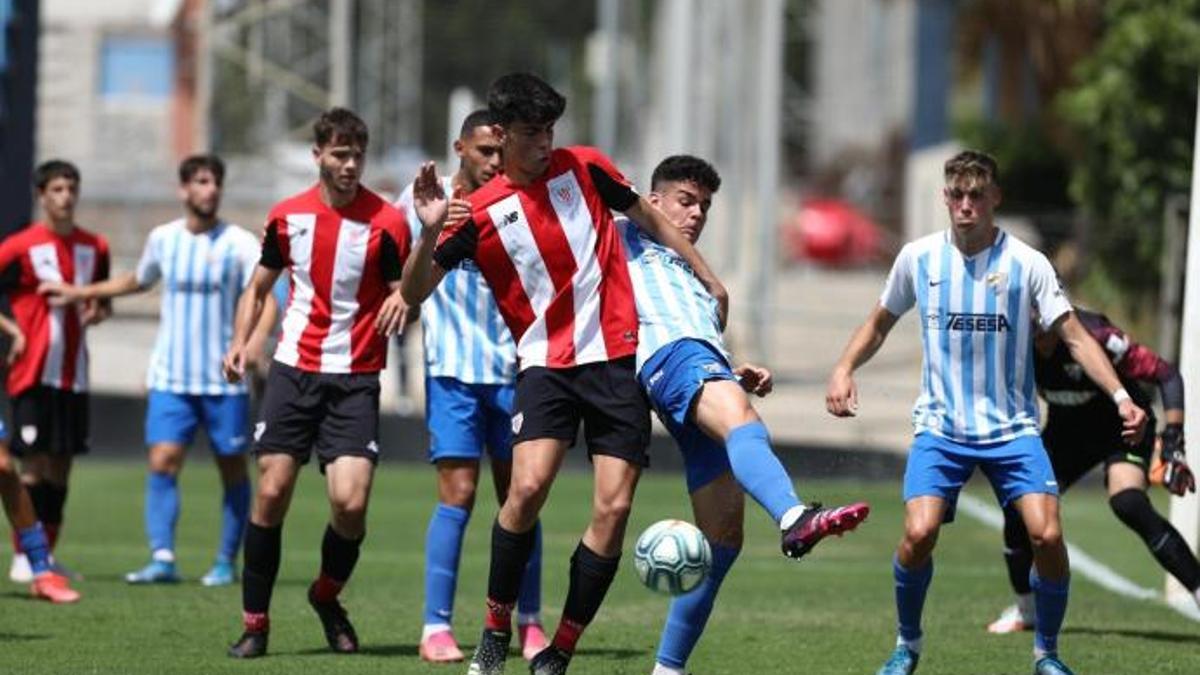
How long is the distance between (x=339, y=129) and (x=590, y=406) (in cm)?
197

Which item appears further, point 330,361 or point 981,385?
point 330,361

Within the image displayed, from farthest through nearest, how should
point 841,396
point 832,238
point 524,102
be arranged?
point 832,238
point 841,396
point 524,102

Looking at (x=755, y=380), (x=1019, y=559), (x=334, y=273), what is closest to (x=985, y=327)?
(x=755, y=380)

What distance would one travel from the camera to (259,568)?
1091cm

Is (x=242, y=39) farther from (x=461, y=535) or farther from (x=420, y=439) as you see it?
(x=461, y=535)

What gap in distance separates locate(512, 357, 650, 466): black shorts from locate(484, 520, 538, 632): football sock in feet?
1.22

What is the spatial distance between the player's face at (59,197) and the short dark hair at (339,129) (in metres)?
A: 3.39

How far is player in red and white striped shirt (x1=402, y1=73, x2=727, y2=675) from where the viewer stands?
9555 millimetres

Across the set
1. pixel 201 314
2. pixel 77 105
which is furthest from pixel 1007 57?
pixel 201 314

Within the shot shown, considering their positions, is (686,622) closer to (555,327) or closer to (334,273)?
(555,327)

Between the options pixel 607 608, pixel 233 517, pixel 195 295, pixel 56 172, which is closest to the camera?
pixel 607 608

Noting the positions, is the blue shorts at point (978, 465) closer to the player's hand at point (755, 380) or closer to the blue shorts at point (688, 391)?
the player's hand at point (755, 380)

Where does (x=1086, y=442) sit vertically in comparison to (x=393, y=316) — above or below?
below

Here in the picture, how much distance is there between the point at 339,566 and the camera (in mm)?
11070
